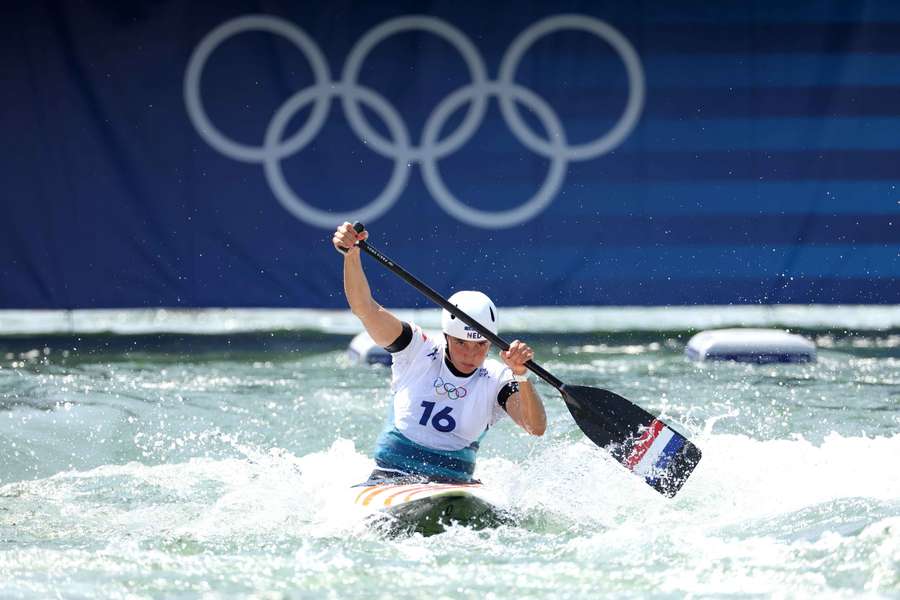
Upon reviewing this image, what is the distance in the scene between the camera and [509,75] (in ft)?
41.5

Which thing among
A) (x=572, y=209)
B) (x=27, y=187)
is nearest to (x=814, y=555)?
(x=572, y=209)

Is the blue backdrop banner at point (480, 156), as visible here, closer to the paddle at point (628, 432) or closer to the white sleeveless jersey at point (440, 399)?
the paddle at point (628, 432)

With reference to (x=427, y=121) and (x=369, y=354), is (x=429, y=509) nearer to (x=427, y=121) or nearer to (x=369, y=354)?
(x=369, y=354)

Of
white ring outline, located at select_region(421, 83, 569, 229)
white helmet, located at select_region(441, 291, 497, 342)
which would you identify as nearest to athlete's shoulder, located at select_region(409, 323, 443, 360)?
white helmet, located at select_region(441, 291, 497, 342)

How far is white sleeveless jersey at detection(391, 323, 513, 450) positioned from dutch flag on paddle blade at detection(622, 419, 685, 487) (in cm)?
68

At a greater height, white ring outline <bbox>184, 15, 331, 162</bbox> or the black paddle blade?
white ring outline <bbox>184, 15, 331, 162</bbox>

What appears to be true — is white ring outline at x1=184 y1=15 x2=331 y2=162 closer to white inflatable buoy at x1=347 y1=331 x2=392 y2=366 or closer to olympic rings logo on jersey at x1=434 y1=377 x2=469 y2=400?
white inflatable buoy at x1=347 y1=331 x2=392 y2=366

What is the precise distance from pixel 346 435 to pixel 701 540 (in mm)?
3147

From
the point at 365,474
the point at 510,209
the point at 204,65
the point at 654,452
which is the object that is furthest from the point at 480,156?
the point at 654,452

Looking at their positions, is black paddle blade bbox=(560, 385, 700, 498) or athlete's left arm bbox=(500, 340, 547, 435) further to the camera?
black paddle blade bbox=(560, 385, 700, 498)

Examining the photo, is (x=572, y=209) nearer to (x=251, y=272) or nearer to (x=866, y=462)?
(x=251, y=272)

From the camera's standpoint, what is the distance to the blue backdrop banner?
12570mm

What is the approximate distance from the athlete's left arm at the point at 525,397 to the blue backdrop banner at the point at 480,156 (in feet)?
17.6

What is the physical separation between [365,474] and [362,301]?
3.19 feet
